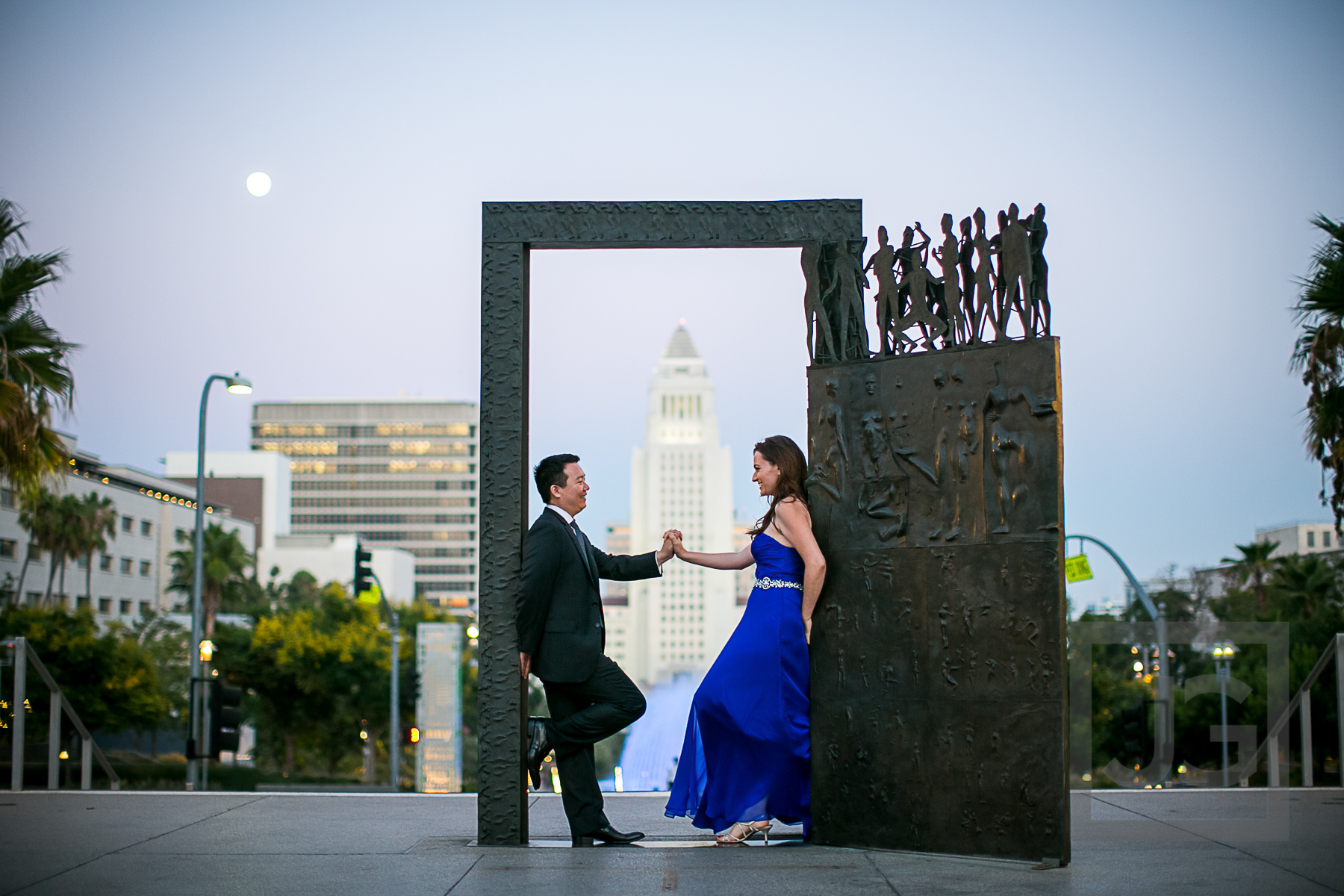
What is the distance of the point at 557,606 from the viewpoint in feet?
22.7

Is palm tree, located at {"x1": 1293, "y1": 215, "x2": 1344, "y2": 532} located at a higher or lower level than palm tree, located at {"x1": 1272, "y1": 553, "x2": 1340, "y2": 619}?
higher

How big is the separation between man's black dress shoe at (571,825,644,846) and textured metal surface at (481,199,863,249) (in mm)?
3351

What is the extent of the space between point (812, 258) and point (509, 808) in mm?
3576

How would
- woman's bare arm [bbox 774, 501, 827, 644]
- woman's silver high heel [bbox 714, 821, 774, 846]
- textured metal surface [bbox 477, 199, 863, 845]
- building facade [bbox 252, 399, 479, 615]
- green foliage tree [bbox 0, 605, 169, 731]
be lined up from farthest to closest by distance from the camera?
building facade [bbox 252, 399, 479, 615], green foliage tree [bbox 0, 605, 169, 731], textured metal surface [bbox 477, 199, 863, 845], woman's silver high heel [bbox 714, 821, 774, 846], woman's bare arm [bbox 774, 501, 827, 644]

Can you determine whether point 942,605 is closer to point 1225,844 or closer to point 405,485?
point 1225,844

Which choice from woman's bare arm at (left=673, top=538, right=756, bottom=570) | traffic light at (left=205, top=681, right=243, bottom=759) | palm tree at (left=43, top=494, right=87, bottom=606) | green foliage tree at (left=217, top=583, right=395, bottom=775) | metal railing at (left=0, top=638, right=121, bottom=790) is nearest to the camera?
woman's bare arm at (left=673, top=538, right=756, bottom=570)

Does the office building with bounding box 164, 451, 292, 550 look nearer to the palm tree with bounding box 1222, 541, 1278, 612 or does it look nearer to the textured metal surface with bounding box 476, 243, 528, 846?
the palm tree with bounding box 1222, 541, 1278, 612

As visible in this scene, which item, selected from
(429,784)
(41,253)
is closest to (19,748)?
(41,253)

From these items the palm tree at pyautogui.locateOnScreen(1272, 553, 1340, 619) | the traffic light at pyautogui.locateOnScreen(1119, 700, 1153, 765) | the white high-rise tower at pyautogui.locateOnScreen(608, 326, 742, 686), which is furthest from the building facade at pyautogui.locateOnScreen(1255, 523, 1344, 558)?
the traffic light at pyautogui.locateOnScreen(1119, 700, 1153, 765)

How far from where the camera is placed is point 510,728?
23.0 feet

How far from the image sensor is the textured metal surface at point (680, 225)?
7.23m

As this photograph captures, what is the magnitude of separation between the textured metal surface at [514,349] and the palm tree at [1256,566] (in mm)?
51215

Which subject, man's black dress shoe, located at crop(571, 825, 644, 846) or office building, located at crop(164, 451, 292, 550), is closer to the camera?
man's black dress shoe, located at crop(571, 825, 644, 846)

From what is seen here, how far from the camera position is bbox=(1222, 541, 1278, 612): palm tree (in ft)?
171
